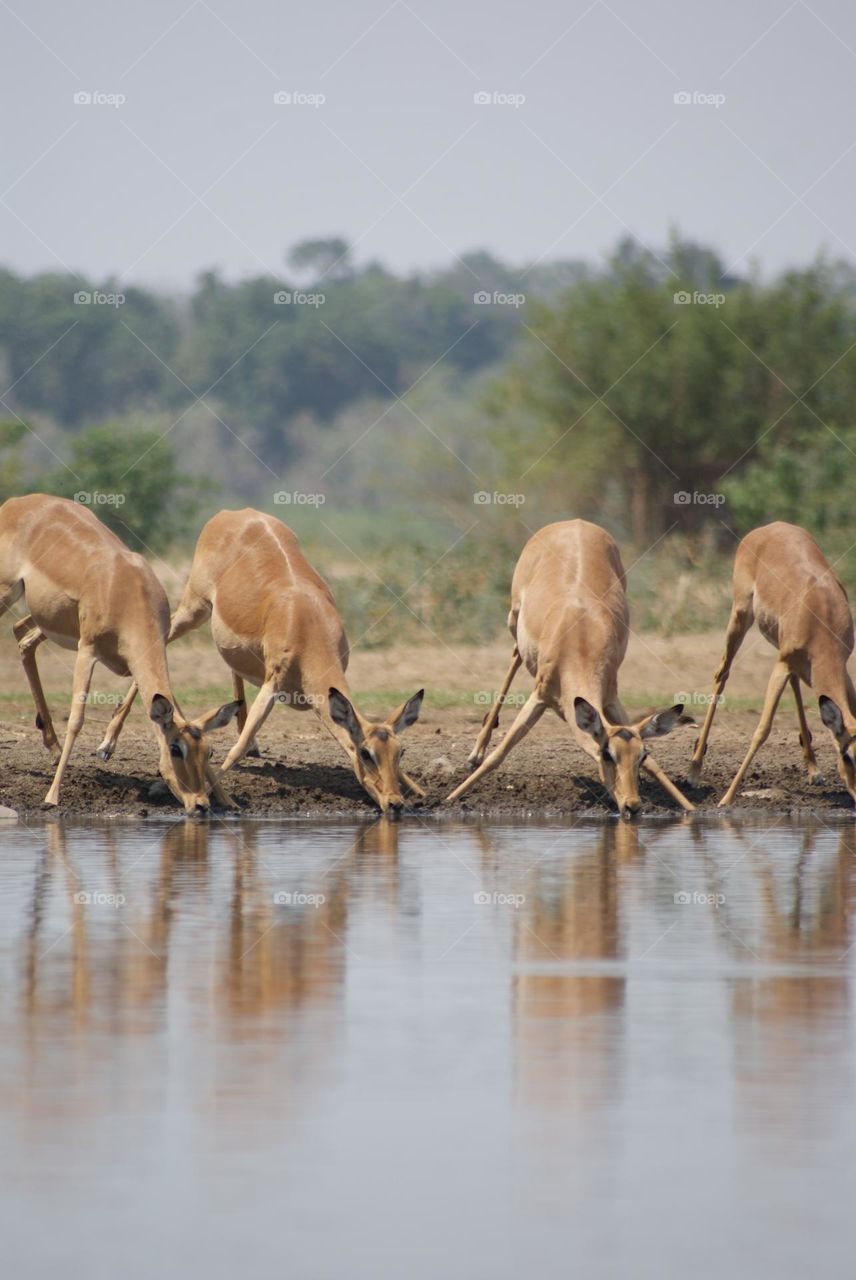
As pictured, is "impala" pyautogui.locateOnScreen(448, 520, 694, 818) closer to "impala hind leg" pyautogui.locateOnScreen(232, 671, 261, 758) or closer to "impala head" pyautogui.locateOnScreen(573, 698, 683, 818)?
"impala head" pyautogui.locateOnScreen(573, 698, 683, 818)

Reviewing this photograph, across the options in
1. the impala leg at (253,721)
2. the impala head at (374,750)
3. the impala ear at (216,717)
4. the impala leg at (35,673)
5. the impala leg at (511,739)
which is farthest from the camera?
the impala leg at (35,673)

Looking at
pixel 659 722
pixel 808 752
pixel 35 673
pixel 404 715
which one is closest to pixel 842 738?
pixel 808 752

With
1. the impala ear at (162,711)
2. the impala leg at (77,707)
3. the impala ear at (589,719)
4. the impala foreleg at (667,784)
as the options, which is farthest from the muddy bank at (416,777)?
the impala ear at (589,719)

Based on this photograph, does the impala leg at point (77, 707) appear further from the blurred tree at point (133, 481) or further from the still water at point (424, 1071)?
the blurred tree at point (133, 481)

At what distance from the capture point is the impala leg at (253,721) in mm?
15289

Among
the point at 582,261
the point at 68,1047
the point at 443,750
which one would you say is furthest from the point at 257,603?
the point at 582,261

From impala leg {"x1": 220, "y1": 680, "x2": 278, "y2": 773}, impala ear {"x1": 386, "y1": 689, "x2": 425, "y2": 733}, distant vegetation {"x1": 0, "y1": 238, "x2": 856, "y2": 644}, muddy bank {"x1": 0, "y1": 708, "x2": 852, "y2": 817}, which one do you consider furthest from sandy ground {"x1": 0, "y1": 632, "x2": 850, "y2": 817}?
distant vegetation {"x1": 0, "y1": 238, "x2": 856, "y2": 644}

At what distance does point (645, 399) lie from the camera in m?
36.7

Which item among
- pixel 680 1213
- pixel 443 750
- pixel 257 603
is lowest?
pixel 680 1213

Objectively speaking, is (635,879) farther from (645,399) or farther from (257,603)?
(645,399)

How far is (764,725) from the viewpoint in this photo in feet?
52.4

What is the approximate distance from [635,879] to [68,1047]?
5.17 metres

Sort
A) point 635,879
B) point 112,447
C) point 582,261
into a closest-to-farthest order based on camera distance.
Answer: point 635,879 < point 112,447 < point 582,261

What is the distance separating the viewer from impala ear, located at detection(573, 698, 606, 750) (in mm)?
14484
